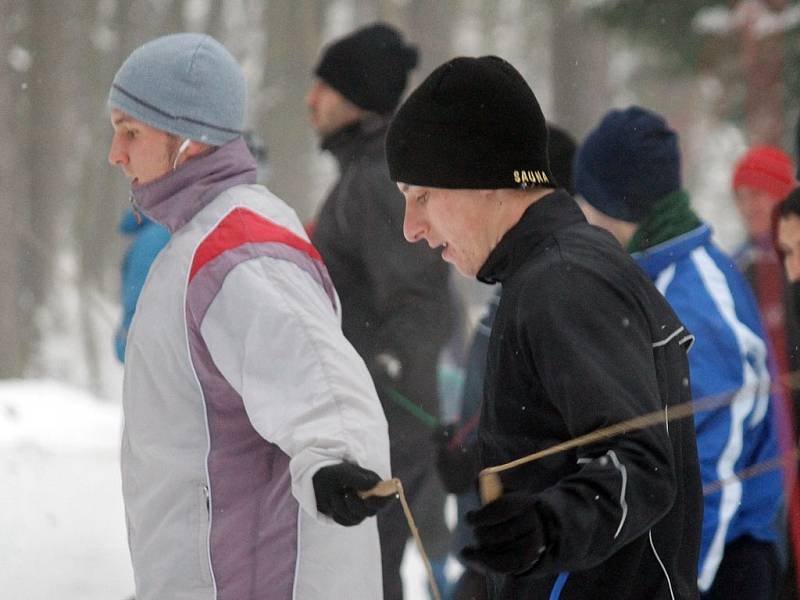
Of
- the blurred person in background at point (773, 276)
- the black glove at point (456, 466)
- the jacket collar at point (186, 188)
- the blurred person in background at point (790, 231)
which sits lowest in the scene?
the black glove at point (456, 466)

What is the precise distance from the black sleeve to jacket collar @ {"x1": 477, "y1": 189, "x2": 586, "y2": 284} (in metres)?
0.15

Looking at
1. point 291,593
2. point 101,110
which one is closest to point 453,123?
point 291,593

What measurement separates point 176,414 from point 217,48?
2.96 feet

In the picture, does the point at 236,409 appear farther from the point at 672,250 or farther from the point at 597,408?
the point at 672,250

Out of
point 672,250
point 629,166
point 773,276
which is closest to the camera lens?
point 672,250

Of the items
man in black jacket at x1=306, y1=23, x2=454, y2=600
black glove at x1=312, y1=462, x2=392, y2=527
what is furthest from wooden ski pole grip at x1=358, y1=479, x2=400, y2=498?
man in black jacket at x1=306, y1=23, x2=454, y2=600

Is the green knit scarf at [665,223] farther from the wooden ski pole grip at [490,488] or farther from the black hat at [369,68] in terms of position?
the wooden ski pole grip at [490,488]

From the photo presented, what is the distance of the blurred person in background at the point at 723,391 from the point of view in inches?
143

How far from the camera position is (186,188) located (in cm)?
305

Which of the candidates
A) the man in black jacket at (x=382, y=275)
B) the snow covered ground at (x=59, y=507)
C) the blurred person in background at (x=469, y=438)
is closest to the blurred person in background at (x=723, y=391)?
the blurred person in background at (x=469, y=438)

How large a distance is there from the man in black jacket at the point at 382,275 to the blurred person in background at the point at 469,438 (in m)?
0.13

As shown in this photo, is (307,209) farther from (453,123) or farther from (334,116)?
(453,123)

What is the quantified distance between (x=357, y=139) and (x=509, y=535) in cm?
306

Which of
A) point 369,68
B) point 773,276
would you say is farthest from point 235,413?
point 773,276
